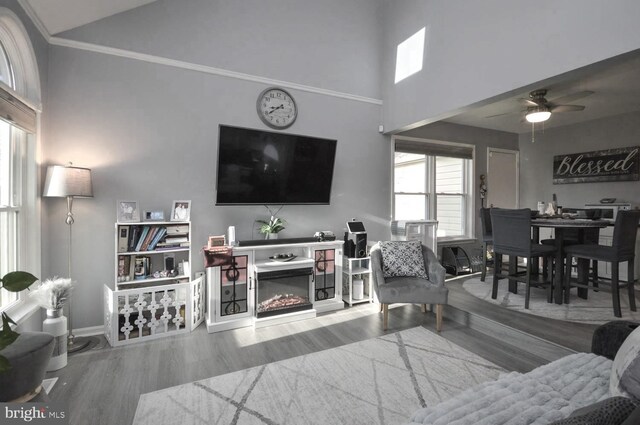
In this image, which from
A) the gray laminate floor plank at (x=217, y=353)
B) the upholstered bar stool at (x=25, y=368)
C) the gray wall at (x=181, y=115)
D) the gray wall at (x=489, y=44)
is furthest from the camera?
the gray wall at (x=181, y=115)

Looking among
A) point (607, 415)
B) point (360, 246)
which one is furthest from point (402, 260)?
point (607, 415)

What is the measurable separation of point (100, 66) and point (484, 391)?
12.8 ft

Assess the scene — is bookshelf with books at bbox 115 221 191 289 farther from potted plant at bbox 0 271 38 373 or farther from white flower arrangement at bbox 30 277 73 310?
potted plant at bbox 0 271 38 373

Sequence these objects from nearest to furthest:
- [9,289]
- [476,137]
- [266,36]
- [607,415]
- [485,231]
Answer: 1. [607,415]
2. [9,289]
3. [266,36]
4. [485,231]
5. [476,137]

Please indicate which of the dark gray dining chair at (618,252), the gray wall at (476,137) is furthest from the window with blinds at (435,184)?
the dark gray dining chair at (618,252)

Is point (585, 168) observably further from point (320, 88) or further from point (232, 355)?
point (232, 355)

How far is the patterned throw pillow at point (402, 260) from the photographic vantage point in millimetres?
3279

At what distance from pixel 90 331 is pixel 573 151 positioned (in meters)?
7.56

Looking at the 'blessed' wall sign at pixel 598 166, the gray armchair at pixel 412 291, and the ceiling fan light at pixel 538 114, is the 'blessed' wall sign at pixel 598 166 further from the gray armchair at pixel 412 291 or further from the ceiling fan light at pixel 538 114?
the gray armchair at pixel 412 291

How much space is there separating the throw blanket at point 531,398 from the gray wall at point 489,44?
2.12 metres

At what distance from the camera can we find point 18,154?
7.84 feet

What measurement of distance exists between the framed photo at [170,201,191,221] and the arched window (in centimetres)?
104

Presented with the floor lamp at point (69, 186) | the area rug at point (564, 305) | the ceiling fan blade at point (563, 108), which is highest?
→ the ceiling fan blade at point (563, 108)

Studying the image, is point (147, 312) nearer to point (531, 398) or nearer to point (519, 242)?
point (531, 398)
